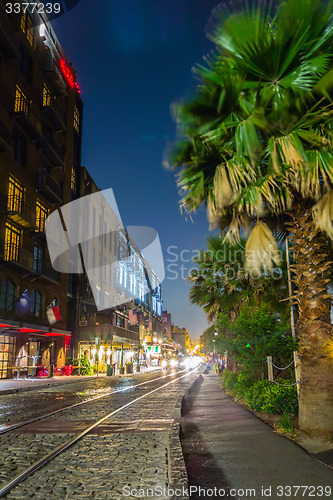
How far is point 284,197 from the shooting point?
31.3ft

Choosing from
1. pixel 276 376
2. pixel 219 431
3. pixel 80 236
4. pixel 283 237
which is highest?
pixel 80 236

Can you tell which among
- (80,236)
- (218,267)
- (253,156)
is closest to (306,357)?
(253,156)

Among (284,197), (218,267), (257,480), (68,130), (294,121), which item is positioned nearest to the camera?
(257,480)

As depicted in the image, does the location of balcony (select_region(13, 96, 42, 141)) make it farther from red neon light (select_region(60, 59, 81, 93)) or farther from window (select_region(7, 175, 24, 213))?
red neon light (select_region(60, 59, 81, 93))

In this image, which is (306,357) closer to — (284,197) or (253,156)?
(284,197)

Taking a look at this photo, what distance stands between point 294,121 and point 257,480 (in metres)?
6.34

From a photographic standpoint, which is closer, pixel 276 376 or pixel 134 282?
pixel 276 376

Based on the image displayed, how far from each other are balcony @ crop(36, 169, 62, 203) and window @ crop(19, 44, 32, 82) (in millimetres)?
8036

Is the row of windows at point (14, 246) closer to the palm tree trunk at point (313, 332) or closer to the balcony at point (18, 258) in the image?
the balcony at point (18, 258)

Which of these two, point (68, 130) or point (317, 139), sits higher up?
point (68, 130)

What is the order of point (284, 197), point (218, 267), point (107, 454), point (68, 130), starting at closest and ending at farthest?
1. point (107, 454)
2. point (284, 197)
3. point (218, 267)
4. point (68, 130)

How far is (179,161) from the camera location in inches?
383

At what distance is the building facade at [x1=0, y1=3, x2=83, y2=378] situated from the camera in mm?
29406

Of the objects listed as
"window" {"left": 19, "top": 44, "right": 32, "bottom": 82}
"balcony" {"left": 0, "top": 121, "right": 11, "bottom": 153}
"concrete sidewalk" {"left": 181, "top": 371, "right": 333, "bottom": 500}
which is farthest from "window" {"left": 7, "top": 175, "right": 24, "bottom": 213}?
"concrete sidewalk" {"left": 181, "top": 371, "right": 333, "bottom": 500}
